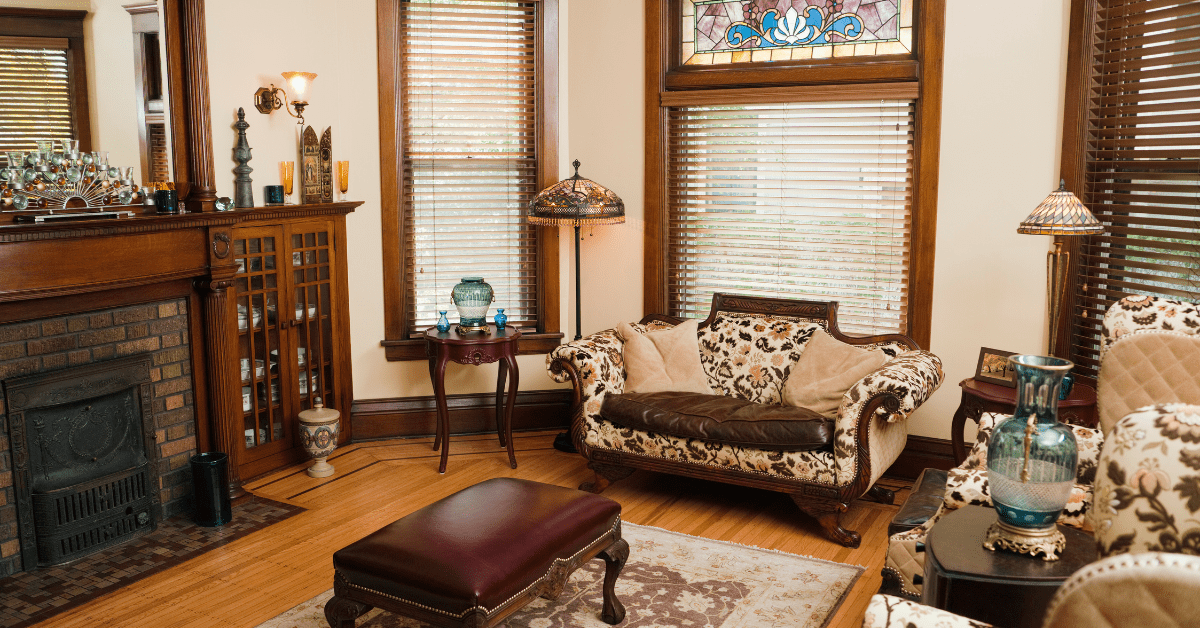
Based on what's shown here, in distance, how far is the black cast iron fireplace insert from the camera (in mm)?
3570

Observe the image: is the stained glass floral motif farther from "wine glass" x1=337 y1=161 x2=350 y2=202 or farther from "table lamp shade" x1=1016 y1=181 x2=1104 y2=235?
"wine glass" x1=337 y1=161 x2=350 y2=202

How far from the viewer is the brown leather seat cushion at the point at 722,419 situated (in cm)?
394

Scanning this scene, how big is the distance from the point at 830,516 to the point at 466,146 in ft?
9.60

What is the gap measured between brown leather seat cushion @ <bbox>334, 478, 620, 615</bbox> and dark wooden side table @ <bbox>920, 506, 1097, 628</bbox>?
1.17 metres

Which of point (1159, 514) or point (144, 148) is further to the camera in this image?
point (144, 148)

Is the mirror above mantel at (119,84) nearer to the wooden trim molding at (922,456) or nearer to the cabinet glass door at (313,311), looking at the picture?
the cabinet glass door at (313,311)

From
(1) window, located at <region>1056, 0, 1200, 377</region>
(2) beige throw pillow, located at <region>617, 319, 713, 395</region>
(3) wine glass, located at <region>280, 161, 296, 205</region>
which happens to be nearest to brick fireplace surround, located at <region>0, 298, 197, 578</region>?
(3) wine glass, located at <region>280, 161, 296, 205</region>

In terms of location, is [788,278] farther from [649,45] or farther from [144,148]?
[144,148]

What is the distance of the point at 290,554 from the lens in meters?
3.80

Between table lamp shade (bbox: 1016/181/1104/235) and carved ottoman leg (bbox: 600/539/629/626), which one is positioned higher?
table lamp shade (bbox: 1016/181/1104/235)

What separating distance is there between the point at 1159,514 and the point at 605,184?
407 cm

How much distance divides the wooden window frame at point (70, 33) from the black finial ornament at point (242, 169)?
29.6 inches

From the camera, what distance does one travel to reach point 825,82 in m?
4.75

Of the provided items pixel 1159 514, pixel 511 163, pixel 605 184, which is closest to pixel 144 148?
pixel 511 163
